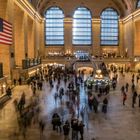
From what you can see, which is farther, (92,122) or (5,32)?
(5,32)

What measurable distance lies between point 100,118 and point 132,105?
5.25 metres

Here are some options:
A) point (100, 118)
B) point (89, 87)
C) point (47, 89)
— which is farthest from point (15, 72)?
point (100, 118)

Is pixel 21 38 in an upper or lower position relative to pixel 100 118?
upper

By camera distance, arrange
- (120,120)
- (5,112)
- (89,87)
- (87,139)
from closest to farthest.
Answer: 1. (87,139)
2. (120,120)
3. (5,112)
4. (89,87)

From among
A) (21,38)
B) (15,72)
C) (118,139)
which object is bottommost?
(118,139)

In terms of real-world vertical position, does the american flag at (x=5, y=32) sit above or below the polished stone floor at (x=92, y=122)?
above

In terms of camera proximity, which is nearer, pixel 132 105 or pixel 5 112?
pixel 5 112

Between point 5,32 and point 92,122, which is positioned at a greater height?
point 5,32

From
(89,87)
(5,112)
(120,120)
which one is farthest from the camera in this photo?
(89,87)

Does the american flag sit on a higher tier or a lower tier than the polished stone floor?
higher

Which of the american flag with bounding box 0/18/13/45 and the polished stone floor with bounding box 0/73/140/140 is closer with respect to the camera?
the polished stone floor with bounding box 0/73/140/140

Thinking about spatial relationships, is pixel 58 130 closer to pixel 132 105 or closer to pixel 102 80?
pixel 132 105

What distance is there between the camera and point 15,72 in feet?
132

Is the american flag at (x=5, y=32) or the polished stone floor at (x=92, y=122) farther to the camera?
the american flag at (x=5, y=32)
